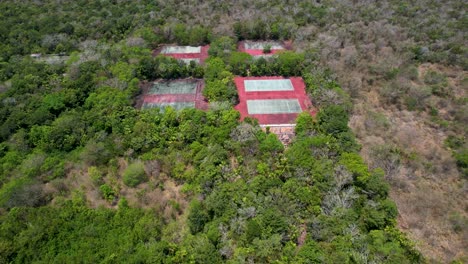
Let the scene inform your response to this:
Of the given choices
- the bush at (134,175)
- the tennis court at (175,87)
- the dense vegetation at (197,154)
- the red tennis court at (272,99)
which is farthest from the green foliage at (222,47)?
the bush at (134,175)

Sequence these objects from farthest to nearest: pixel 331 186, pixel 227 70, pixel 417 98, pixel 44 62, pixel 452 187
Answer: pixel 44 62 < pixel 227 70 < pixel 417 98 < pixel 452 187 < pixel 331 186

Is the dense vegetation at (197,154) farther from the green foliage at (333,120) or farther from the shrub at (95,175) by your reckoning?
the shrub at (95,175)

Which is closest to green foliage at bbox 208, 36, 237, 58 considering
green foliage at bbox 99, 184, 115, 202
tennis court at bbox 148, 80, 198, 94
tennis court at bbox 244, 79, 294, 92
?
tennis court at bbox 148, 80, 198, 94

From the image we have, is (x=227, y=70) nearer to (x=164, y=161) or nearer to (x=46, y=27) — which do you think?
(x=164, y=161)

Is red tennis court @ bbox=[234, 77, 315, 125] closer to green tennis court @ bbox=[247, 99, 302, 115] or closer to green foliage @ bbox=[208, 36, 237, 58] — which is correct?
green tennis court @ bbox=[247, 99, 302, 115]

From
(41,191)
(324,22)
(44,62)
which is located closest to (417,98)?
(324,22)

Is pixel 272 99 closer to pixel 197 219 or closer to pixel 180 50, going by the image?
pixel 180 50

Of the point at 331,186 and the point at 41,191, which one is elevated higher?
the point at 331,186
